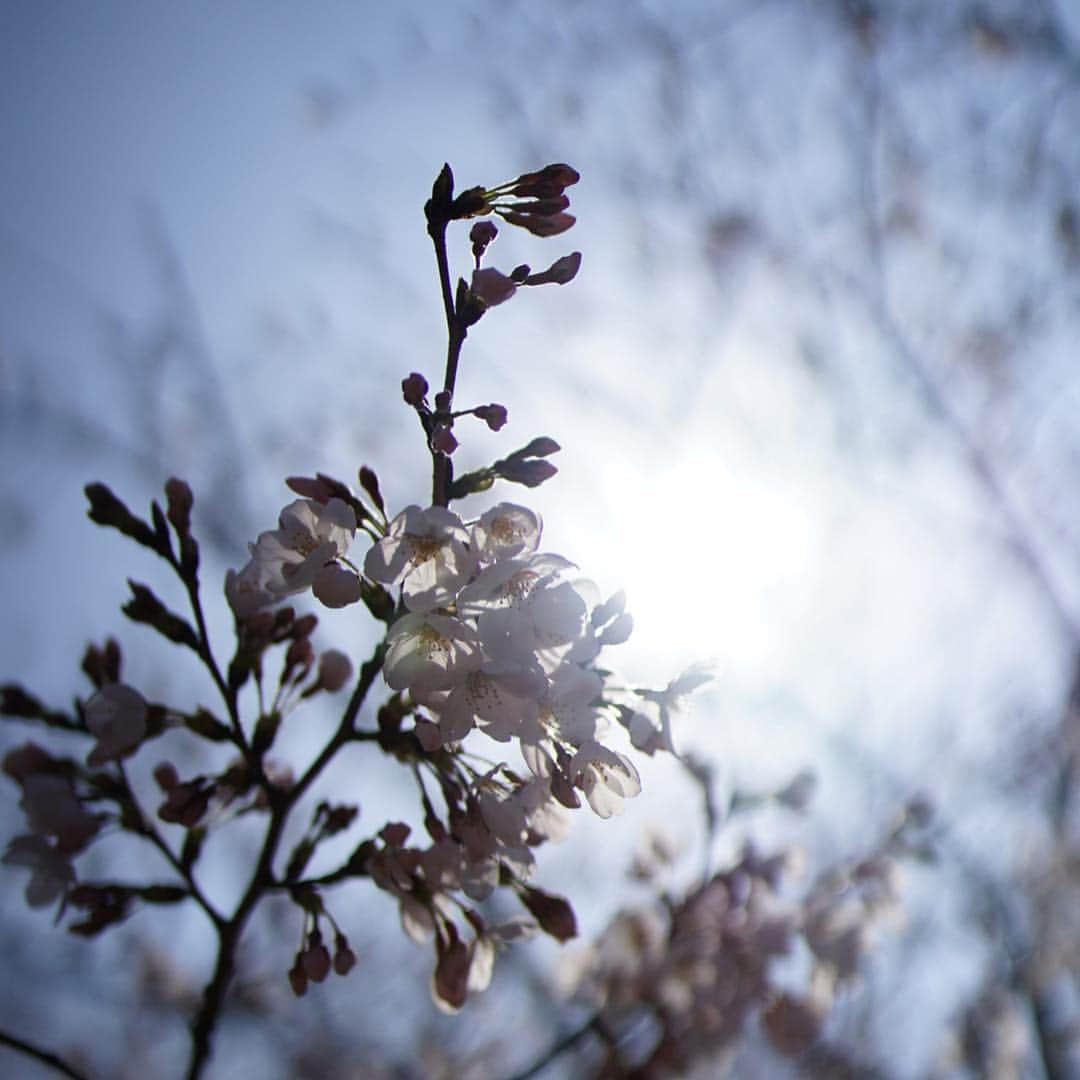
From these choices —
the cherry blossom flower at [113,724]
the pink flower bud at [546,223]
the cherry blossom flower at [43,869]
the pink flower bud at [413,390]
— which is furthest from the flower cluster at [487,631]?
the cherry blossom flower at [43,869]

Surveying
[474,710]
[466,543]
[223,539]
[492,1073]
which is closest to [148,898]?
[474,710]

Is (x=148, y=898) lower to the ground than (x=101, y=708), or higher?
lower

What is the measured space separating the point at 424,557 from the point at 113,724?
608 millimetres

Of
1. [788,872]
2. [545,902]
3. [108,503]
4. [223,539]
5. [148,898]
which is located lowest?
[788,872]

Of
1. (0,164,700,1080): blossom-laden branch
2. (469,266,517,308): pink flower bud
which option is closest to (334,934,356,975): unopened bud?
(0,164,700,1080): blossom-laden branch

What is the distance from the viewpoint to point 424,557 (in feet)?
3.80

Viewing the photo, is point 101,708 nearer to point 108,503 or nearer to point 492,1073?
point 108,503

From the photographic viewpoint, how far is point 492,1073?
615cm

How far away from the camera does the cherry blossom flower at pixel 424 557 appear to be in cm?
112

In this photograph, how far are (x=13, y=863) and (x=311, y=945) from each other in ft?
1.66

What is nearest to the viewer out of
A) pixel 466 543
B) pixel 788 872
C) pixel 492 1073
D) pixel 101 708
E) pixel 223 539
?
pixel 466 543

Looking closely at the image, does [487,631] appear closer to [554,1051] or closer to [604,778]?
[604,778]

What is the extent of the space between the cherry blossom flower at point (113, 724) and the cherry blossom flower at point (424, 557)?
0.51 meters

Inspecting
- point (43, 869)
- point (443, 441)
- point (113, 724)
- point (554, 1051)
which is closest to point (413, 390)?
point (443, 441)
